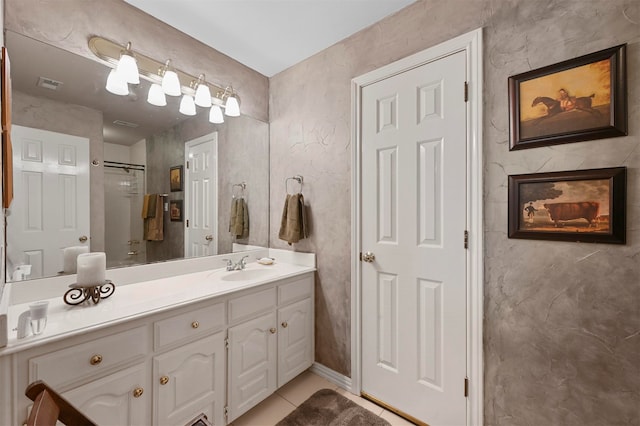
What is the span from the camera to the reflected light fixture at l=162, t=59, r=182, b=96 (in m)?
1.70

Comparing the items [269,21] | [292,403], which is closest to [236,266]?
[292,403]

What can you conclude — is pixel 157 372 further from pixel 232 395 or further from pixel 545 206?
pixel 545 206

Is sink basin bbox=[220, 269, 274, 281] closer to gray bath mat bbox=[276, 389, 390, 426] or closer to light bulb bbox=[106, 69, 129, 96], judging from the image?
gray bath mat bbox=[276, 389, 390, 426]

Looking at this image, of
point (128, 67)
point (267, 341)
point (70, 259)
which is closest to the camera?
point (70, 259)

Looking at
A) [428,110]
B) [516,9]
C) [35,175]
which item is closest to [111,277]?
[35,175]

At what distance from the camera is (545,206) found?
48.1 inches

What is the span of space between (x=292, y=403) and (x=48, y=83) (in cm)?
233

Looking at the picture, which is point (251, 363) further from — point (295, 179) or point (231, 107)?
point (231, 107)

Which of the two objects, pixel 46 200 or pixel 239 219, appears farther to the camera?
pixel 239 219

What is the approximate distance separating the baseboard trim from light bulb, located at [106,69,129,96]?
7.58ft

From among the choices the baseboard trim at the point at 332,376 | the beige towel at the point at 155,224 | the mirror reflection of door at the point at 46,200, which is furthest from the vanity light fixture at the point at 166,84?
the baseboard trim at the point at 332,376

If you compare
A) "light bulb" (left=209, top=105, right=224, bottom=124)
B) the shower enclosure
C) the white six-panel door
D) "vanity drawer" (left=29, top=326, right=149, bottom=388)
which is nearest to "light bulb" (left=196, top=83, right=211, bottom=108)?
"light bulb" (left=209, top=105, right=224, bottom=124)

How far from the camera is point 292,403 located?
1.78m

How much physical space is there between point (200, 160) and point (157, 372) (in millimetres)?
1388
